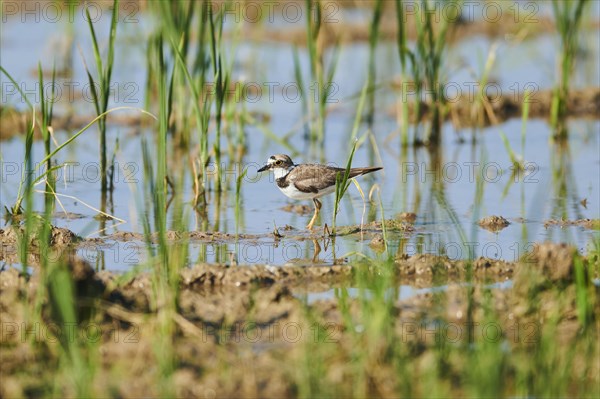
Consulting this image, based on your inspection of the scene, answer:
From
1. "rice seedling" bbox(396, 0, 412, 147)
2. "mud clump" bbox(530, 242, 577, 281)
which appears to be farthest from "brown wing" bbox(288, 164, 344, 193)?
"mud clump" bbox(530, 242, 577, 281)

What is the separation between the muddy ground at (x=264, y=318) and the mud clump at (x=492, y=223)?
1.35 meters

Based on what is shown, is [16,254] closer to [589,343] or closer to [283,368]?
[283,368]

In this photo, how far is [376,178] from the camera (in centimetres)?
1048

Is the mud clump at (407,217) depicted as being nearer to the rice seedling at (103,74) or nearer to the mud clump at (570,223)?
the mud clump at (570,223)

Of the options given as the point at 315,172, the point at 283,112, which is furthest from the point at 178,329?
the point at 283,112

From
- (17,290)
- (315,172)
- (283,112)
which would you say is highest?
(283,112)

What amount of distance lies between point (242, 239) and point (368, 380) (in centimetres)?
326

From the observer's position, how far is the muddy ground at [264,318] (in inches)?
191

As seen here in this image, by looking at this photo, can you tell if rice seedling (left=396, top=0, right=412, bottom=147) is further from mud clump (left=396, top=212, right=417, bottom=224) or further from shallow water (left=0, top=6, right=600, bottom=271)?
mud clump (left=396, top=212, right=417, bottom=224)

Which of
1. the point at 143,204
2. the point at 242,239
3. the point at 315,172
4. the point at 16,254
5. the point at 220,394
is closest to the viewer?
the point at 220,394

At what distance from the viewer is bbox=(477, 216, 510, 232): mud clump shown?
822cm

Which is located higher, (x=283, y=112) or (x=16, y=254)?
(x=283, y=112)

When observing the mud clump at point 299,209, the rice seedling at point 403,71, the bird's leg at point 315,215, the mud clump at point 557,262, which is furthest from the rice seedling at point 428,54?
the mud clump at point 557,262

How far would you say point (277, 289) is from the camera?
610 cm
